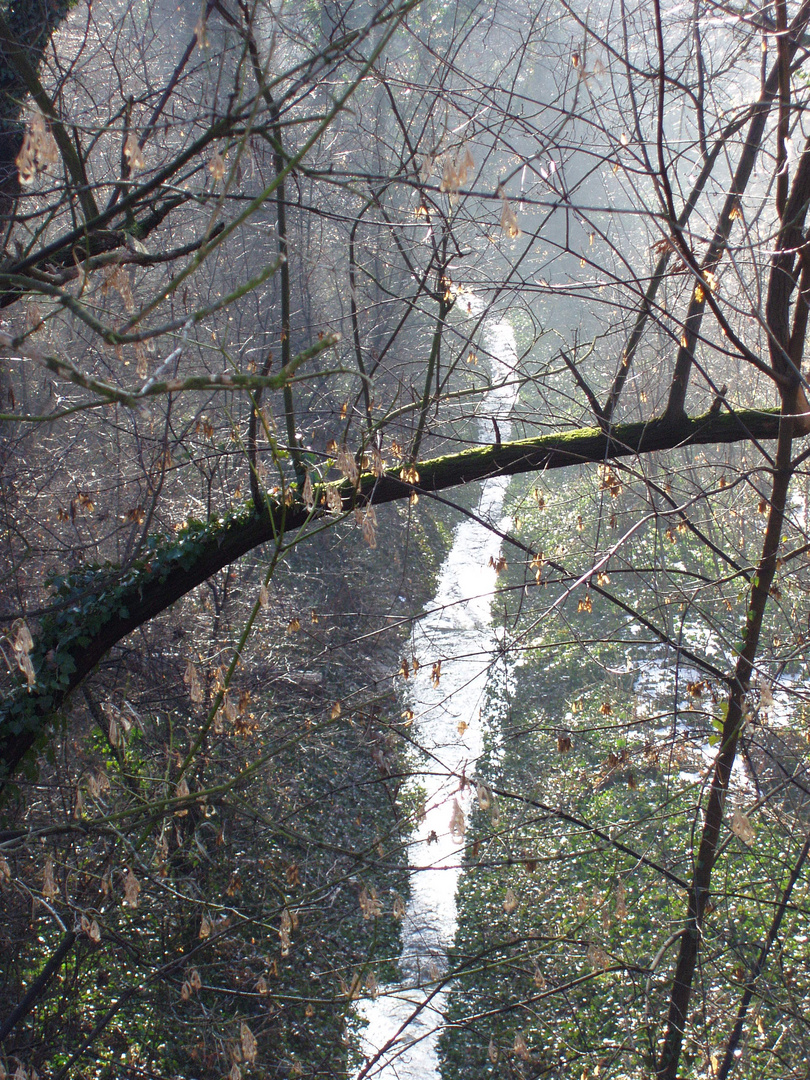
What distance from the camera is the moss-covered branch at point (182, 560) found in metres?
4.46

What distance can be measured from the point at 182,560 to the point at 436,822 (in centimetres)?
404

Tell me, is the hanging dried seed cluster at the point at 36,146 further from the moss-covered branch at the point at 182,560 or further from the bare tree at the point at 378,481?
the moss-covered branch at the point at 182,560

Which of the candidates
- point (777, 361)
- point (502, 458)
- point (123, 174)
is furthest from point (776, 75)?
point (123, 174)

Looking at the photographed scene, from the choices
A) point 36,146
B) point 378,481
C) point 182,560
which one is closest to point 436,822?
point 182,560

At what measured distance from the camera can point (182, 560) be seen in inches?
189

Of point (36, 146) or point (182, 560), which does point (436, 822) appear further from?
point (36, 146)

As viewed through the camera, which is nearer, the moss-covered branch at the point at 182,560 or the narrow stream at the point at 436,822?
the narrow stream at the point at 436,822

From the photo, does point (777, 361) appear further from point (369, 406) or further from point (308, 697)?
point (308, 697)

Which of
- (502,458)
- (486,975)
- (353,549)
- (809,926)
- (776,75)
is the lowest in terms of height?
(486,975)

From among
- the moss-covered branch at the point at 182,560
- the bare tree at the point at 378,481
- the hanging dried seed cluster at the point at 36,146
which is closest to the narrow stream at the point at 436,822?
the bare tree at the point at 378,481

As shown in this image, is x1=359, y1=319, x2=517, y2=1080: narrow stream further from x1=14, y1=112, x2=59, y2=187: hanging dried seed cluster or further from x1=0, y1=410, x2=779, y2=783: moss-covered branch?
x1=14, y1=112, x2=59, y2=187: hanging dried seed cluster

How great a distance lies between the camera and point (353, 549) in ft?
40.2

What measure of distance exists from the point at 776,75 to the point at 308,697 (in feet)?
21.3

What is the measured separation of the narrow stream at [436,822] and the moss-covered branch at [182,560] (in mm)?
395
